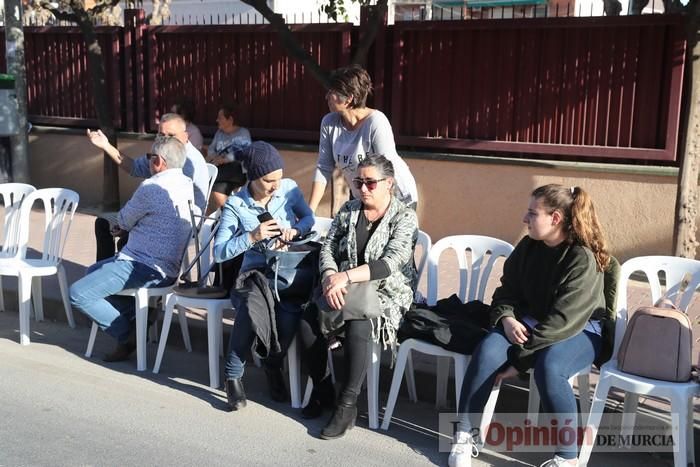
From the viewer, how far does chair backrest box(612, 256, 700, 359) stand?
14.9ft

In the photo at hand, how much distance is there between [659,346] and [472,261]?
4.49ft

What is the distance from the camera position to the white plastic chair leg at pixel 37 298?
22.5ft

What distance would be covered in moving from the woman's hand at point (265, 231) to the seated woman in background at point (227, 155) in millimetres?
2081

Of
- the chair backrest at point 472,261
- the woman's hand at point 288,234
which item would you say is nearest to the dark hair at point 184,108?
the woman's hand at point 288,234

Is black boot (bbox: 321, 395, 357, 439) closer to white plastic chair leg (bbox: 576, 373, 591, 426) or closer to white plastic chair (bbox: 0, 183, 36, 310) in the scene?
white plastic chair leg (bbox: 576, 373, 591, 426)

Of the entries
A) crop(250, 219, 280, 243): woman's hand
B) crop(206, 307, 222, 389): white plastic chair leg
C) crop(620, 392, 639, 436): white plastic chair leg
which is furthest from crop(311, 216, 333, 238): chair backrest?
crop(620, 392, 639, 436): white plastic chair leg

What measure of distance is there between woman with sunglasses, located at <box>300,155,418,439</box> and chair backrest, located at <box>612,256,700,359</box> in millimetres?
1086

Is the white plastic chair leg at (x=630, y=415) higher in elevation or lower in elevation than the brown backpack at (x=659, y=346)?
lower

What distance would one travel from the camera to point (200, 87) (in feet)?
35.4

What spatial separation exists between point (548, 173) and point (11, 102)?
590 cm

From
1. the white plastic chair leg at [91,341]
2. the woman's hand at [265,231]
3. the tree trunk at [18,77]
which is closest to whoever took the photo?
the woman's hand at [265,231]

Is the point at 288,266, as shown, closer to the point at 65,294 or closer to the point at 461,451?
the point at 461,451

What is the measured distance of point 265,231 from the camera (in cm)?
505

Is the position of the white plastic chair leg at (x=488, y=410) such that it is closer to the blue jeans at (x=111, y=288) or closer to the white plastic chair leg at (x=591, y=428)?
the white plastic chair leg at (x=591, y=428)
